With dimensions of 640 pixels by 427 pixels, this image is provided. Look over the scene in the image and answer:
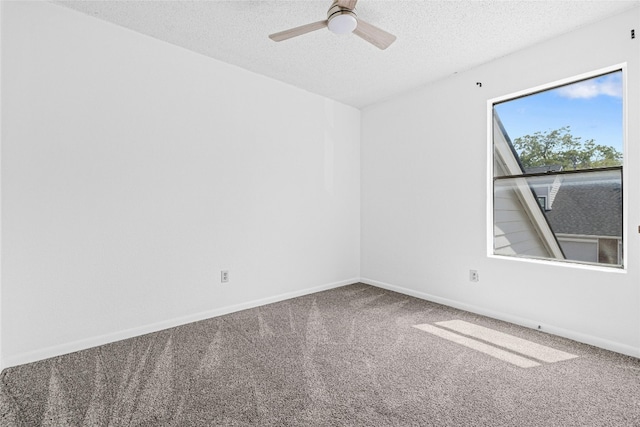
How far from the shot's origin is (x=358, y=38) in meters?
2.60

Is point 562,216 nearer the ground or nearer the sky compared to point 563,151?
nearer the ground

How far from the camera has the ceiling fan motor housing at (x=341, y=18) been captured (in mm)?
1969

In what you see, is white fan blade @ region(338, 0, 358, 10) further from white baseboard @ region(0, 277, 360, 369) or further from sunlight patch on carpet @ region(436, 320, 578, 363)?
white baseboard @ region(0, 277, 360, 369)

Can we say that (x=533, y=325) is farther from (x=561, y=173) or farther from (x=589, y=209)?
(x=561, y=173)

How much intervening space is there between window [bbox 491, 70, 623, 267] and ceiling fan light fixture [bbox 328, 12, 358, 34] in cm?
188

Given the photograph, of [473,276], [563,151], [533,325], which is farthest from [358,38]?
[533,325]

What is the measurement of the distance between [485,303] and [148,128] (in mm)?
3591

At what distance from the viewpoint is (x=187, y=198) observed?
2832 millimetres

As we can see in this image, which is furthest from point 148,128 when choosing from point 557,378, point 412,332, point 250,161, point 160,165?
point 557,378

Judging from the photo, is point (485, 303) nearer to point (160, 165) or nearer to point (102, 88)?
point (160, 165)

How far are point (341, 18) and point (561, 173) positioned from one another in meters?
2.34

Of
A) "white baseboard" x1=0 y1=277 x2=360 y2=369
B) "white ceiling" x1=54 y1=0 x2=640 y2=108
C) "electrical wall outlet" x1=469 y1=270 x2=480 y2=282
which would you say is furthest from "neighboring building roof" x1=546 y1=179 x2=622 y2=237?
"white baseboard" x1=0 y1=277 x2=360 y2=369

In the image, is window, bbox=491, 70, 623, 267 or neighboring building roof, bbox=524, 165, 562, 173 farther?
neighboring building roof, bbox=524, 165, 562, 173

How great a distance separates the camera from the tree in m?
2.46
